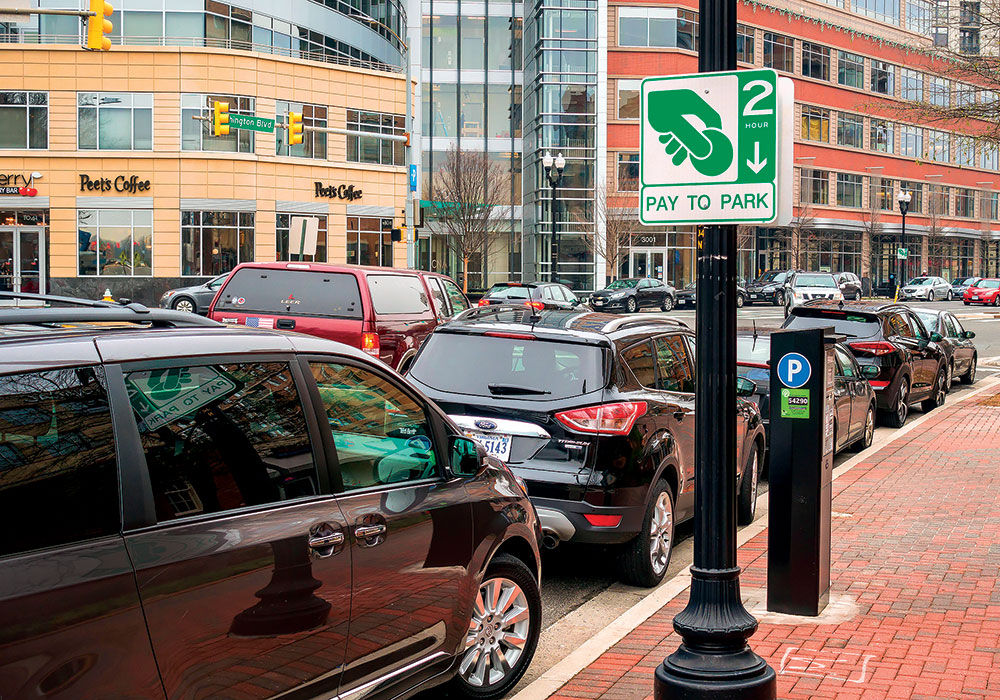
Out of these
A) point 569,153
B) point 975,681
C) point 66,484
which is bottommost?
point 975,681

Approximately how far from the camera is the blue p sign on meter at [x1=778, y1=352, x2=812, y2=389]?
20.5 feet

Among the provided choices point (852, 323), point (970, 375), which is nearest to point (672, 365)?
point (852, 323)

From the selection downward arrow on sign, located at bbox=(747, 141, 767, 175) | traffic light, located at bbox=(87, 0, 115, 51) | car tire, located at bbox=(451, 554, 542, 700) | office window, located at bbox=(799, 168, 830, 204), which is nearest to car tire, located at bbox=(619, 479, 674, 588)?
car tire, located at bbox=(451, 554, 542, 700)

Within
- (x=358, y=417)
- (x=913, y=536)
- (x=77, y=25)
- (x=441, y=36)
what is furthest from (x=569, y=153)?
(x=358, y=417)

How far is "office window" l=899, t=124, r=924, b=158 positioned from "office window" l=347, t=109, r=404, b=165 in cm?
4460

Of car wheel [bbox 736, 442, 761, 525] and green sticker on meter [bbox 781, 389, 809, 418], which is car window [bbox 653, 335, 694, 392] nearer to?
car wheel [bbox 736, 442, 761, 525]

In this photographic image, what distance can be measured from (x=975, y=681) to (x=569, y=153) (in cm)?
5722

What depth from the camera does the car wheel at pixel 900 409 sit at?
51.3ft

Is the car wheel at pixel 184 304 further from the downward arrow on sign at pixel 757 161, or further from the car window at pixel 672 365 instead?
the downward arrow on sign at pixel 757 161

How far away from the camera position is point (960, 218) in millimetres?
89562

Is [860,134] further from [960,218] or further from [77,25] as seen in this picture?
[77,25]

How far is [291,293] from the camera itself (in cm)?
1445

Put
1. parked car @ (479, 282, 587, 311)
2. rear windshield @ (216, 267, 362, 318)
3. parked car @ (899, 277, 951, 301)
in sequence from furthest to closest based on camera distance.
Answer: parked car @ (899, 277, 951, 301) < parked car @ (479, 282, 587, 311) < rear windshield @ (216, 267, 362, 318)

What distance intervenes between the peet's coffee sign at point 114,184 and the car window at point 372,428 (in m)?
45.6
